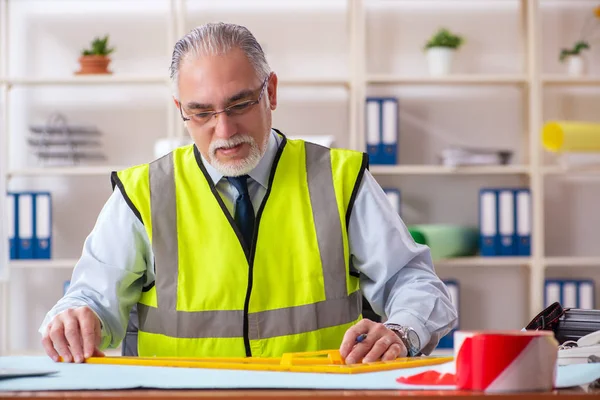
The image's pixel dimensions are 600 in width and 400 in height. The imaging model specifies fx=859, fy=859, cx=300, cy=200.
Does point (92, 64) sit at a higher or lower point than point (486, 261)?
higher

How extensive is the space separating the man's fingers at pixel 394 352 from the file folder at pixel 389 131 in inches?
105

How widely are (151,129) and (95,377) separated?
3.29 metres

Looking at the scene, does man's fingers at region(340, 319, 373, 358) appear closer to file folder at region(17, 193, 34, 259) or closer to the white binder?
the white binder

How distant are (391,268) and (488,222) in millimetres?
2363

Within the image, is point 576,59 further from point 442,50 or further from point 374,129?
point 374,129

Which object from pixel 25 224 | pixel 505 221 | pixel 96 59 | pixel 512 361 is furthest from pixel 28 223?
pixel 512 361

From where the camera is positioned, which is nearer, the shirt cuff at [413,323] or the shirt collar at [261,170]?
the shirt cuff at [413,323]

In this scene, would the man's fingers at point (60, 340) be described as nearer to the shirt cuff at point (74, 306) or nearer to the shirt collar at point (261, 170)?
the shirt cuff at point (74, 306)

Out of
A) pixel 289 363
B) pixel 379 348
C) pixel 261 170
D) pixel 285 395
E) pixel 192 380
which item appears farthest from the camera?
pixel 261 170

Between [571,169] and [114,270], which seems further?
[571,169]

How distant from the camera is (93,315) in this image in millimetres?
1488

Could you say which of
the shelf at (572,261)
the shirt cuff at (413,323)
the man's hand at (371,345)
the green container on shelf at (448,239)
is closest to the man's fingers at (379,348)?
the man's hand at (371,345)

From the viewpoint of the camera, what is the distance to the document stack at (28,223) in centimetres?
400

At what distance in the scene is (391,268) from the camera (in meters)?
1.75
